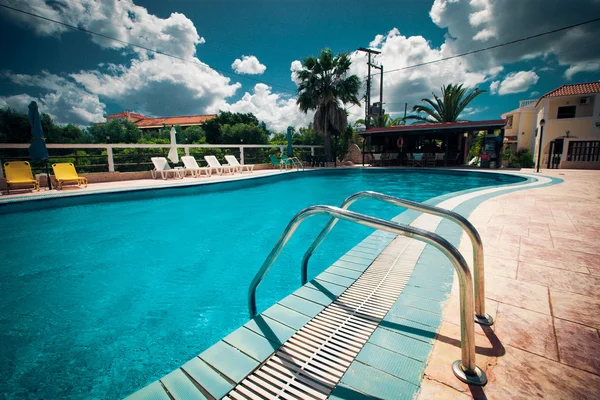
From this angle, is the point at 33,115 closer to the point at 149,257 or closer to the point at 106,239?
the point at 106,239

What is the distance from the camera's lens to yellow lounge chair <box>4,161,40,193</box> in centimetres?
778

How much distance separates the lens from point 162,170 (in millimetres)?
11492

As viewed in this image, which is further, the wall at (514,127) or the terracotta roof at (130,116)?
the terracotta roof at (130,116)

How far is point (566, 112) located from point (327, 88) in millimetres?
19485

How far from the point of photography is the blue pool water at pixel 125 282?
7.22 feet

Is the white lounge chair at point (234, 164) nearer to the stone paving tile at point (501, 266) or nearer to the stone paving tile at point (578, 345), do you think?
the stone paving tile at point (501, 266)

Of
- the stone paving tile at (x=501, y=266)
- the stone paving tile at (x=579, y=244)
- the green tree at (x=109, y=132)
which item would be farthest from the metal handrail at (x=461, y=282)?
the green tree at (x=109, y=132)

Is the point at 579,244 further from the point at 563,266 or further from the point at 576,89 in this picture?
the point at 576,89

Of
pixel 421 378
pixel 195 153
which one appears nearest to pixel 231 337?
pixel 421 378

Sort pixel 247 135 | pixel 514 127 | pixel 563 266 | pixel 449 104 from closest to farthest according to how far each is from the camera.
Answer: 1. pixel 563 266
2. pixel 449 104
3. pixel 514 127
4. pixel 247 135

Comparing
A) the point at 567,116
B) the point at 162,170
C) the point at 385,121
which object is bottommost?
the point at 162,170

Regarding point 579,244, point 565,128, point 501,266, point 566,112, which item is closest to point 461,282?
point 501,266

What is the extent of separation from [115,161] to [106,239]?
8335mm

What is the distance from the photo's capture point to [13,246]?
4.68 m
